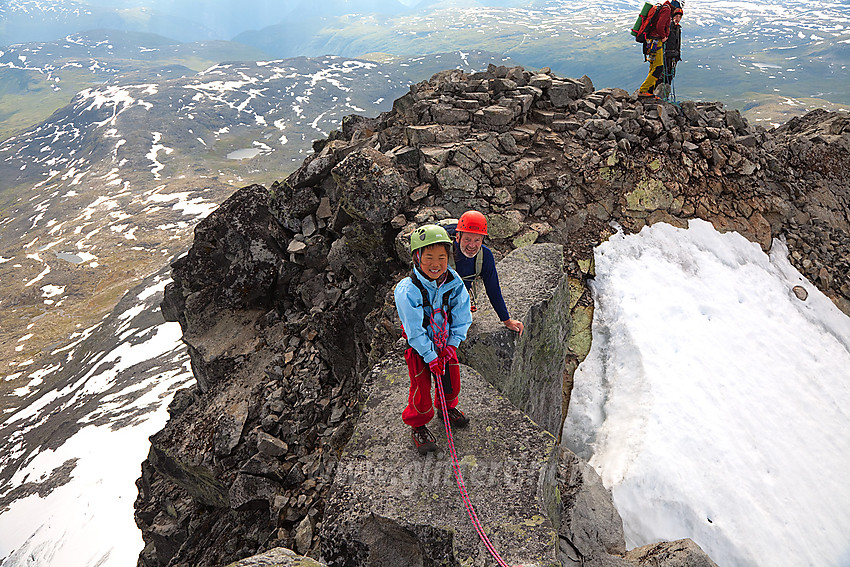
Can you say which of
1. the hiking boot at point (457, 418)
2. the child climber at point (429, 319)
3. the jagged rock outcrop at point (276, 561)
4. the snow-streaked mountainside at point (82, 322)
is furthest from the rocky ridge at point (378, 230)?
the snow-streaked mountainside at point (82, 322)

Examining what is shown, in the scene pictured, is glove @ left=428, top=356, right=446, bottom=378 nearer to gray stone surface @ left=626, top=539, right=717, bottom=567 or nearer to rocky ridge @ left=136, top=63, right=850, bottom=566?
rocky ridge @ left=136, top=63, right=850, bottom=566

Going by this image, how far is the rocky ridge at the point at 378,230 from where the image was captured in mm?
13258

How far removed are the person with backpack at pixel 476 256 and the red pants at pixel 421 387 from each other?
1.70 meters

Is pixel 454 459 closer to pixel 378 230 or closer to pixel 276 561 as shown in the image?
pixel 276 561

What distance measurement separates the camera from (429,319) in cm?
588

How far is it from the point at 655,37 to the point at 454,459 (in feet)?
64.7

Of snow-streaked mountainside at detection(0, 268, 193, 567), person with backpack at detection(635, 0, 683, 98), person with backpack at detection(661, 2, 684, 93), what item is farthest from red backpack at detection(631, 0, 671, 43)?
snow-streaked mountainside at detection(0, 268, 193, 567)

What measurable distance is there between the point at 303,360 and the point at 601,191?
40.3 feet

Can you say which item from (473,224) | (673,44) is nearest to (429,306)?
(473,224)

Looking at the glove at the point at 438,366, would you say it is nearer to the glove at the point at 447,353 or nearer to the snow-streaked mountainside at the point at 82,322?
the glove at the point at 447,353

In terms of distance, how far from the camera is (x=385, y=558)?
6172mm

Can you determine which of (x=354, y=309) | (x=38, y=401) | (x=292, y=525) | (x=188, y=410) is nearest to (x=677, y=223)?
(x=354, y=309)

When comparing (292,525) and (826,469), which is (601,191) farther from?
(292,525)

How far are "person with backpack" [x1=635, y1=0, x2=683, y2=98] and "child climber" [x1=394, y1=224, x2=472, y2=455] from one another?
16782 mm
